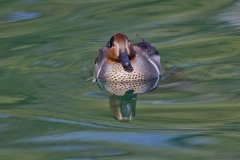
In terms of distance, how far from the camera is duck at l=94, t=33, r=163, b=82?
36.0ft

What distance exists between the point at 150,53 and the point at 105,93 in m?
1.14

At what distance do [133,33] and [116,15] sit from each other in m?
0.84

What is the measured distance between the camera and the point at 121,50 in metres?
10.9

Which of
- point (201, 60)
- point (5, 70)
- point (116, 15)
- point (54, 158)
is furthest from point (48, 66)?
point (54, 158)

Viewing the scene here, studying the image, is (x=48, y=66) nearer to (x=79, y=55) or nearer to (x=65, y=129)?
(x=79, y=55)

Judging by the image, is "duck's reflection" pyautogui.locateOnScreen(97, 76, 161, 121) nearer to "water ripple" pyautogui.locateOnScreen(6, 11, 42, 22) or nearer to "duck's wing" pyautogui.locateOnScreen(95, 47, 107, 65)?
"duck's wing" pyautogui.locateOnScreen(95, 47, 107, 65)

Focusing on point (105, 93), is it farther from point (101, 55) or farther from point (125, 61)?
point (101, 55)

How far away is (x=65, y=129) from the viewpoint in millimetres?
9008

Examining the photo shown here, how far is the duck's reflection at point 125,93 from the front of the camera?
9578 millimetres

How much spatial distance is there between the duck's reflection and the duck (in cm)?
8

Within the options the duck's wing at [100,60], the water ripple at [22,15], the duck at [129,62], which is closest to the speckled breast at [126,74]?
the duck at [129,62]

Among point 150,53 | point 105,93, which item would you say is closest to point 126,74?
point 150,53

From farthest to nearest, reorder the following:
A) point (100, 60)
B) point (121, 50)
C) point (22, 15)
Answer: point (22, 15) < point (100, 60) < point (121, 50)

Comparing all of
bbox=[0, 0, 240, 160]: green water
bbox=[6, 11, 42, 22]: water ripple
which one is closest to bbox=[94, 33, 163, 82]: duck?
bbox=[0, 0, 240, 160]: green water
